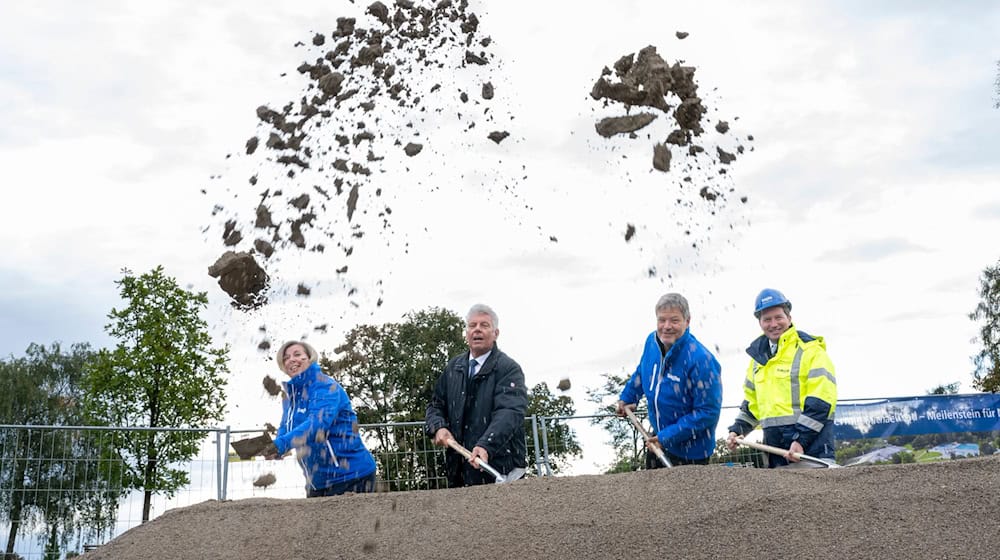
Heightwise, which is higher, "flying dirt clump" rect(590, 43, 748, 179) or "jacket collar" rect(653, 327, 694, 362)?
"flying dirt clump" rect(590, 43, 748, 179)

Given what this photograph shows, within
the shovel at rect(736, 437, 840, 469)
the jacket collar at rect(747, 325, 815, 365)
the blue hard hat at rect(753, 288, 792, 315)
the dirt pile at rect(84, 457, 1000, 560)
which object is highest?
the blue hard hat at rect(753, 288, 792, 315)

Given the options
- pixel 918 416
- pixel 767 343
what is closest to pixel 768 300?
pixel 767 343

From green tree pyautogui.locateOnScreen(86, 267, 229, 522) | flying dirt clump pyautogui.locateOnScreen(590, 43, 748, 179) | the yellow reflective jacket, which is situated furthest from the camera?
green tree pyautogui.locateOnScreen(86, 267, 229, 522)

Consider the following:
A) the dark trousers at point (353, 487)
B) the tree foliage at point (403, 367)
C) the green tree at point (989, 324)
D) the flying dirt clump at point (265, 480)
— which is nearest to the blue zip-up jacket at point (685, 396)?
the dark trousers at point (353, 487)

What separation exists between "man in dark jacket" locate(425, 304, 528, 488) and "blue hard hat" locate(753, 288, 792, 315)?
1.20 m

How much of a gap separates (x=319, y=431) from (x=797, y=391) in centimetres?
224

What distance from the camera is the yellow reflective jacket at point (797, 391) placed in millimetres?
3945

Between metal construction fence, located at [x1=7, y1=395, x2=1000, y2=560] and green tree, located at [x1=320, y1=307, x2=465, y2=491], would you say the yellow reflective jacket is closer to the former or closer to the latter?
metal construction fence, located at [x1=7, y1=395, x2=1000, y2=560]

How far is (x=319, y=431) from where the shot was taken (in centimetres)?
407

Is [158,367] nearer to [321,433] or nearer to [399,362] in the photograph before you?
[399,362]

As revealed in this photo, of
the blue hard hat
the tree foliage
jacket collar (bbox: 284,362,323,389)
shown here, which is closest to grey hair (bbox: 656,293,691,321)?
the blue hard hat

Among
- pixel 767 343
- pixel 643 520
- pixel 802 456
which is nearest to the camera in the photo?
pixel 643 520

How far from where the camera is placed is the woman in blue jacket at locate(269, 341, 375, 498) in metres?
4.10

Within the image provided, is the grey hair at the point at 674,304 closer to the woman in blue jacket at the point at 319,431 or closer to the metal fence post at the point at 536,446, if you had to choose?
the woman in blue jacket at the point at 319,431
